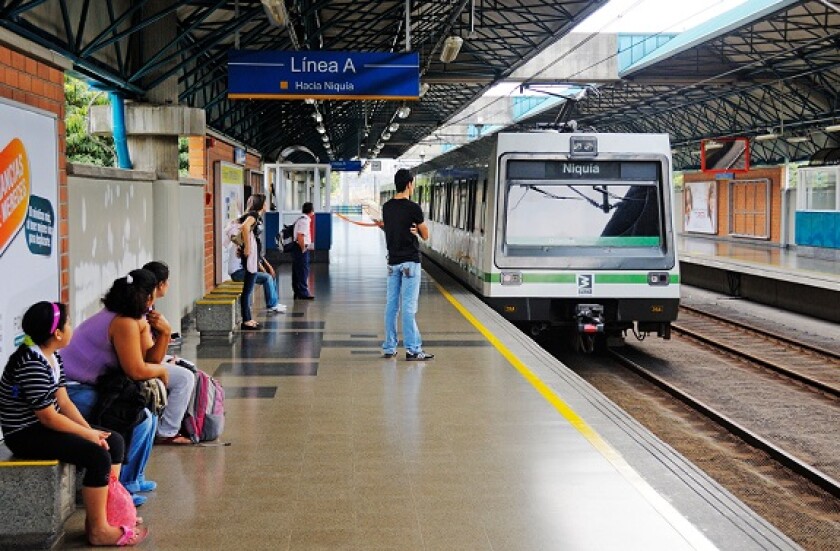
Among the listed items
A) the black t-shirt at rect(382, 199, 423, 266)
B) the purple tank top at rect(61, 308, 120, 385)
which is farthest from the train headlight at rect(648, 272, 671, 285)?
the purple tank top at rect(61, 308, 120, 385)

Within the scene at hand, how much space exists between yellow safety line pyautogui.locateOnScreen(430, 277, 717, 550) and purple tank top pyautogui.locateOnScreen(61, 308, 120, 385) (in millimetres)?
2835

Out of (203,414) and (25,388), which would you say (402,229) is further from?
(25,388)

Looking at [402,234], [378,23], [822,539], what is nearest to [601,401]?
[822,539]

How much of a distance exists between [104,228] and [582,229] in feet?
19.2

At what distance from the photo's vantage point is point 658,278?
13945mm

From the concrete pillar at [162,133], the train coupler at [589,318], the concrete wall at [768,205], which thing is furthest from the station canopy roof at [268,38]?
the concrete wall at [768,205]

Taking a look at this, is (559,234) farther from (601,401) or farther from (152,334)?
(152,334)

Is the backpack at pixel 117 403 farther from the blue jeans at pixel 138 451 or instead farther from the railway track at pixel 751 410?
the railway track at pixel 751 410

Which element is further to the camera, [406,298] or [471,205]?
[471,205]

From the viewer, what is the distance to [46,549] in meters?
5.21

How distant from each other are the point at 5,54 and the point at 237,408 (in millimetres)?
3056

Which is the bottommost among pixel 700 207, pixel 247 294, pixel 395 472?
pixel 395 472

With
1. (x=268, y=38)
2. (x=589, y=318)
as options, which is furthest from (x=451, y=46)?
(x=268, y=38)

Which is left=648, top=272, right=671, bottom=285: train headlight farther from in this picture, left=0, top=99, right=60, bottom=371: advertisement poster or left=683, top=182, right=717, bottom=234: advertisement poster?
left=683, top=182, right=717, bottom=234: advertisement poster
